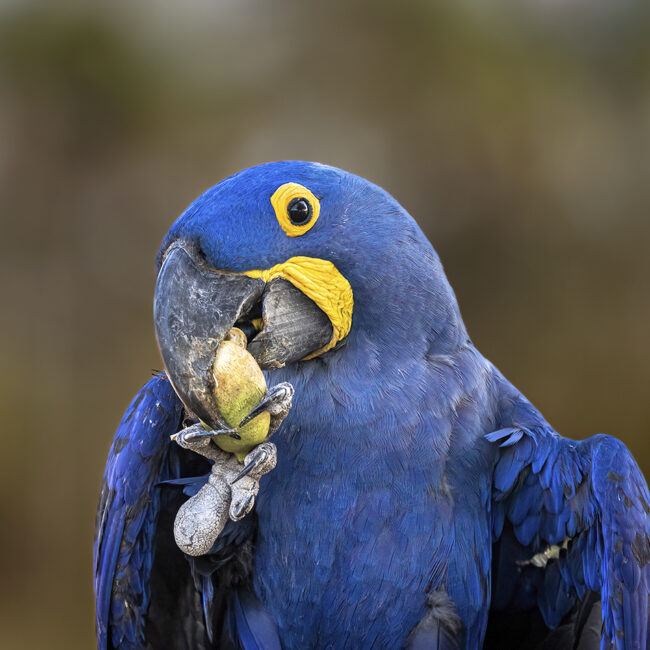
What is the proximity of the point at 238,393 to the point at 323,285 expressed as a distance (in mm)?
241

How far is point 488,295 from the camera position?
2.88m

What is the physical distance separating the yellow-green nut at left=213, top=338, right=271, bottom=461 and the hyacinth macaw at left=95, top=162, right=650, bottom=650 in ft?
0.24

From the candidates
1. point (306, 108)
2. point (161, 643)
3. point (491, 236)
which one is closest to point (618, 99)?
point (491, 236)

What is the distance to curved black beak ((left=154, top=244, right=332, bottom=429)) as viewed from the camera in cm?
100

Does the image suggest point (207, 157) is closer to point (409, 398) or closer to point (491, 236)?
point (491, 236)

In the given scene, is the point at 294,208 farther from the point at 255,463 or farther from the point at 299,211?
the point at 255,463

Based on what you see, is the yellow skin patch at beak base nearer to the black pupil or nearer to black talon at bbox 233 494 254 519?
the black pupil

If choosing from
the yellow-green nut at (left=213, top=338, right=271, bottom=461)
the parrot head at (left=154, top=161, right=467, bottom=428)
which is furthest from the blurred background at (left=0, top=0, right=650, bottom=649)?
the yellow-green nut at (left=213, top=338, right=271, bottom=461)

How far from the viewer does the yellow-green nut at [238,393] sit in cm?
98

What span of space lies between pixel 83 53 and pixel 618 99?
6.67 ft

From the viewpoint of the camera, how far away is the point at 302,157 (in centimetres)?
279

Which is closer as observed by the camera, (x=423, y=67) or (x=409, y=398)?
(x=409, y=398)

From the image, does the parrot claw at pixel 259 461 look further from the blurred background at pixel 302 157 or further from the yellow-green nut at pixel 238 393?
the blurred background at pixel 302 157

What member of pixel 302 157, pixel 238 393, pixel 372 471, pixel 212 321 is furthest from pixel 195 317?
pixel 302 157
